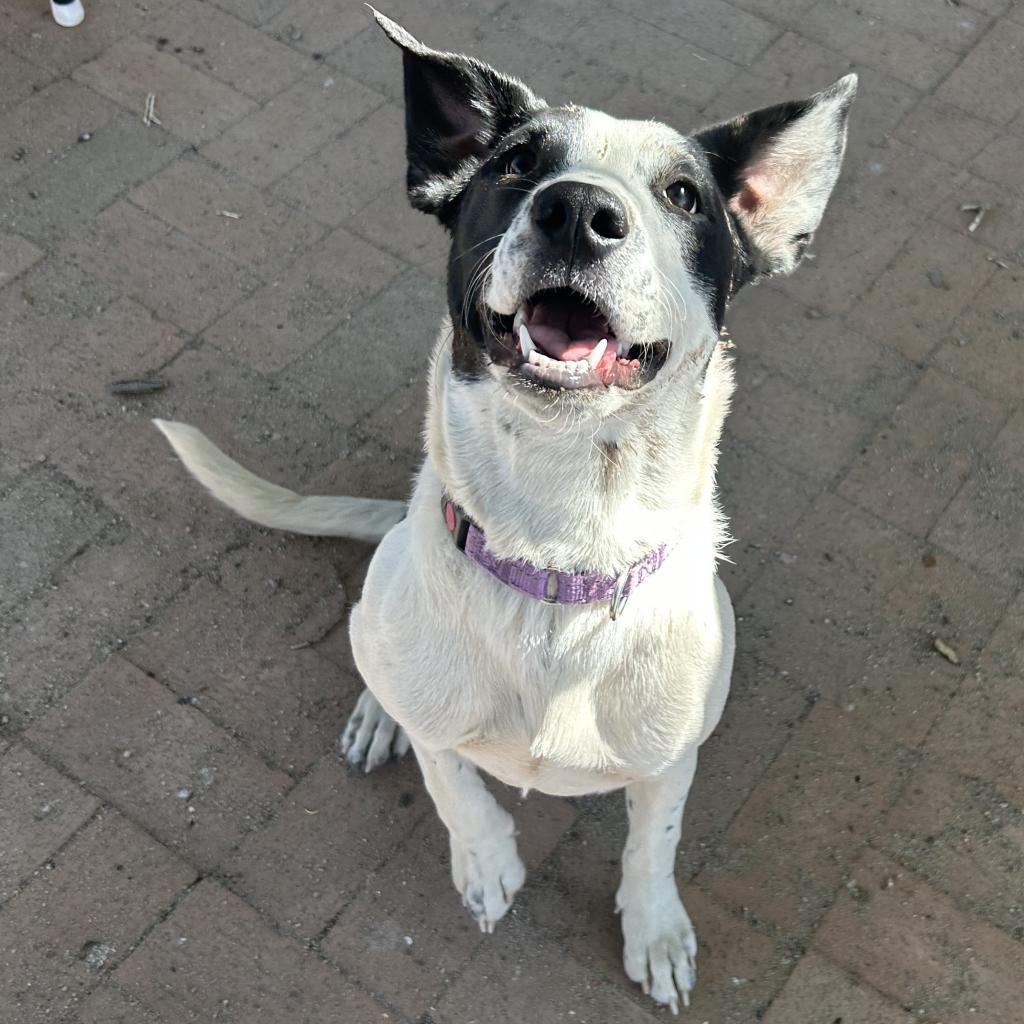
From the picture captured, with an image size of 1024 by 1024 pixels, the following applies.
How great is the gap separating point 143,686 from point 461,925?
1215mm

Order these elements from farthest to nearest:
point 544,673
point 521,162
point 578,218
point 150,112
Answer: point 150,112, point 544,673, point 521,162, point 578,218

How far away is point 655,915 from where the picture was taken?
284 centimetres

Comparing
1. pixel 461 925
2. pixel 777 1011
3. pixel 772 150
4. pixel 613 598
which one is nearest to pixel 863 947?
pixel 777 1011

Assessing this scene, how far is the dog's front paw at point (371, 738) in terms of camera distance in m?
3.19

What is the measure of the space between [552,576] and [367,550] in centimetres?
159

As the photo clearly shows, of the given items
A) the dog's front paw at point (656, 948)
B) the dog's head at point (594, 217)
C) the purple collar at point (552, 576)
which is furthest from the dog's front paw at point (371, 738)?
the dog's head at point (594, 217)

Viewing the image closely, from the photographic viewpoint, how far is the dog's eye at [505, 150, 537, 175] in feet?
7.18

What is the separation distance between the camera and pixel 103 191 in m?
4.64

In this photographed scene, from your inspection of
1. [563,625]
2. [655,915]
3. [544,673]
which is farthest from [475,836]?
[563,625]

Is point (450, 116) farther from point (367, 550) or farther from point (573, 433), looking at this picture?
point (367, 550)

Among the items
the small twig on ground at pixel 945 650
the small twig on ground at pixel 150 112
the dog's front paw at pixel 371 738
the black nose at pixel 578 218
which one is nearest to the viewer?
the black nose at pixel 578 218

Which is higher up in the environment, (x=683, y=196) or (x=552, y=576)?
(x=683, y=196)

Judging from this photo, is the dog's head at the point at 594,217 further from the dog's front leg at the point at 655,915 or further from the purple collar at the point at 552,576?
the dog's front leg at the point at 655,915

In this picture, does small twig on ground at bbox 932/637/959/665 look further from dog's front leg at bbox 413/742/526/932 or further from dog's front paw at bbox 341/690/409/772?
dog's front paw at bbox 341/690/409/772
